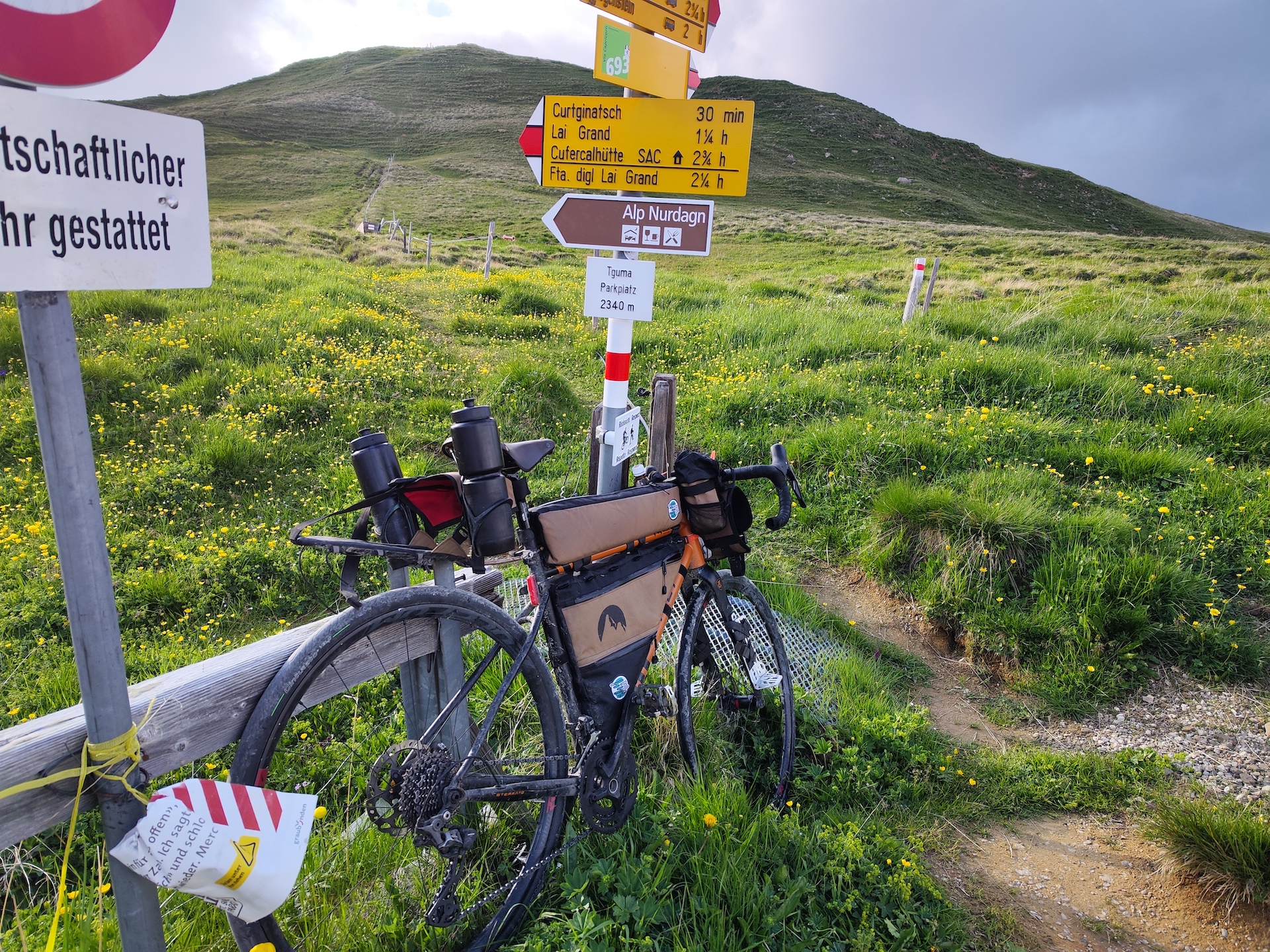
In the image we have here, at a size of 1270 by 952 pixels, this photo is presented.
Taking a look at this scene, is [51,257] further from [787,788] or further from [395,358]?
[395,358]

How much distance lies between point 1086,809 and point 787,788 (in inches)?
58.4

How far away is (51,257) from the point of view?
111cm

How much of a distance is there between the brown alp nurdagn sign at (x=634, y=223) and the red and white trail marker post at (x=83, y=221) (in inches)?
85.8

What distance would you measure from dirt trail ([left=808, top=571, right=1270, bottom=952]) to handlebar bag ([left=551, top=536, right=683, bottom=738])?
1556 millimetres

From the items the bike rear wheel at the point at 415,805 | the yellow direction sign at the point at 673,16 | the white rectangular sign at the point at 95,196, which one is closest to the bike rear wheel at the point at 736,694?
the bike rear wheel at the point at 415,805

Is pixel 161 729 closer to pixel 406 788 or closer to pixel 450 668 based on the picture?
pixel 406 788

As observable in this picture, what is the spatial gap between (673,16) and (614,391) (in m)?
1.94

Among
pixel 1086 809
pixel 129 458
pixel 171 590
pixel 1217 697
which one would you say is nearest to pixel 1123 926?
pixel 1086 809

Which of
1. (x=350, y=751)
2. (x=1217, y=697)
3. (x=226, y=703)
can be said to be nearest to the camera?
(x=226, y=703)

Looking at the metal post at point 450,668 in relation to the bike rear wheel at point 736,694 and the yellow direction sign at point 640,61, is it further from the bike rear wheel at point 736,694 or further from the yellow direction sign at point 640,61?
the yellow direction sign at point 640,61

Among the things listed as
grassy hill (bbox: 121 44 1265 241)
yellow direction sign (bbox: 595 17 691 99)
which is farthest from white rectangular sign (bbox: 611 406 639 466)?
grassy hill (bbox: 121 44 1265 241)

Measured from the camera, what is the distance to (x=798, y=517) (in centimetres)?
541

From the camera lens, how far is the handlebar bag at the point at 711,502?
2.76 meters

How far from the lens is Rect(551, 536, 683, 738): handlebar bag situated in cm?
241
